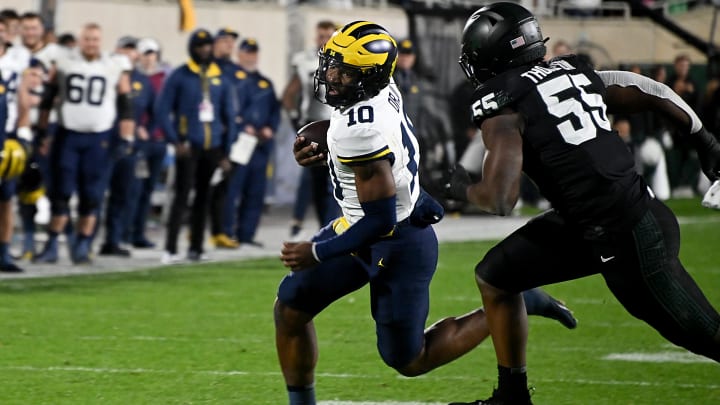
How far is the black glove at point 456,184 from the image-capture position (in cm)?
494

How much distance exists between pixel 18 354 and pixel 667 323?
3.42 metres

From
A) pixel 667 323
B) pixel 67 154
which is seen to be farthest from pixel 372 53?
pixel 67 154

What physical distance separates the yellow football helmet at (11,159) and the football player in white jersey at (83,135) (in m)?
0.74

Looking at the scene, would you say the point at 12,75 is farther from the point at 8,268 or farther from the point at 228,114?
the point at 228,114

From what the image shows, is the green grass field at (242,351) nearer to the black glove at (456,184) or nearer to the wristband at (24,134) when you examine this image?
the wristband at (24,134)

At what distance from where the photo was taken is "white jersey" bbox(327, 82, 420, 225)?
4.92m

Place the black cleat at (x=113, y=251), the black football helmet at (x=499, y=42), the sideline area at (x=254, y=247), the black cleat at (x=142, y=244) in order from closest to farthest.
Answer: the black football helmet at (x=499, y=42)
the sideline area at (x=254, y=247)
the black cleat at (x=113, y=251)
the black cleat at (x=142, y=244)

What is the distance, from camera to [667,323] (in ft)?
16.3

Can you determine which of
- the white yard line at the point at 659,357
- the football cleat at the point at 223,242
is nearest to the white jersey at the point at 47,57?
the football cleat at the point at 223,242

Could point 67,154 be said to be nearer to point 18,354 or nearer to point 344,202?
point 18,354

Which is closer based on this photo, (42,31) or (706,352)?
(706,352)

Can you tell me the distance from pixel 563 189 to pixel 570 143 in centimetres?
17

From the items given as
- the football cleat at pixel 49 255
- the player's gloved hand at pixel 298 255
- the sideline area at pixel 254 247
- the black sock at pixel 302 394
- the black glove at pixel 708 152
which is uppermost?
the black glove at pixel 708 152

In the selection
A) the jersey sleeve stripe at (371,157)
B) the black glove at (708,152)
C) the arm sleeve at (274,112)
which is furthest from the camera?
the arm sleeve at (274,112)
